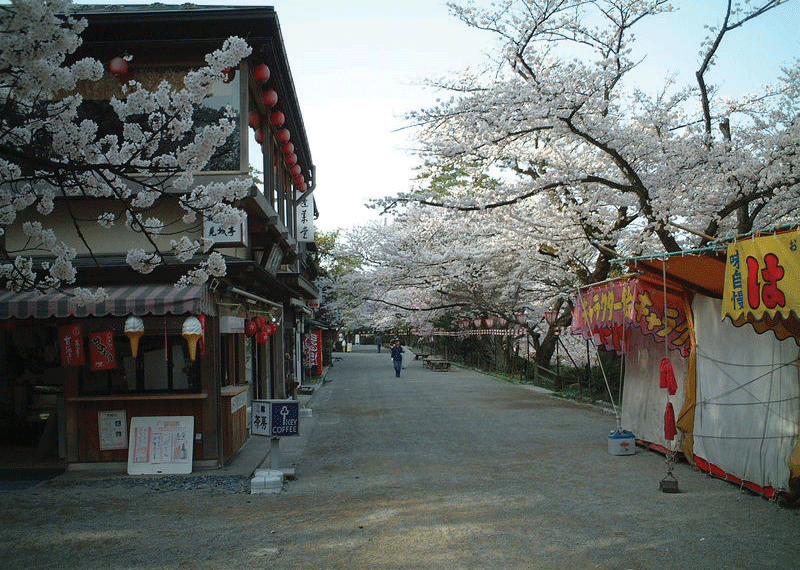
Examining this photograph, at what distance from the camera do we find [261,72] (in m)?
12.6

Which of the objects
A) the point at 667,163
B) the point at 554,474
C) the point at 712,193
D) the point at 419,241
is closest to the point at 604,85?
the point at 667,163

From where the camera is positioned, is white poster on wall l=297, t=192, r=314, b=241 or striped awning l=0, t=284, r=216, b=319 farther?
white poster on wall l=297, t=192, r=314, b=241

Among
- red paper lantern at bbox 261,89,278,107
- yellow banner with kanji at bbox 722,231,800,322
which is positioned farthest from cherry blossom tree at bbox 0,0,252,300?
red paper lantern at bbox 261,89,278,107

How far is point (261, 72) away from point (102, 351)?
5.53 metres

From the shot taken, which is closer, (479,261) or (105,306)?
(105,306)

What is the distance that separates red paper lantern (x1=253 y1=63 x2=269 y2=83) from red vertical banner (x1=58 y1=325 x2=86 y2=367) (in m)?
5.32

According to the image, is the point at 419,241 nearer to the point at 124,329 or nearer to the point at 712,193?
the point at 712,193

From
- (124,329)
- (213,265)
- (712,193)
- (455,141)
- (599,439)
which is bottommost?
(599,439)

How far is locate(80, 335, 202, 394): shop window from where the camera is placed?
1152 cm

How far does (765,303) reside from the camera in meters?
6.87

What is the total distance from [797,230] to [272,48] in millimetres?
9125

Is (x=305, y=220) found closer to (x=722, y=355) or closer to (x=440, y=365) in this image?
(x=722, y=355)

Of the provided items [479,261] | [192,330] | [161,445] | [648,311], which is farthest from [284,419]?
[479,261]

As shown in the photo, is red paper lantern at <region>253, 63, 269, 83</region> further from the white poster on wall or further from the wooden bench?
the wooden bench
